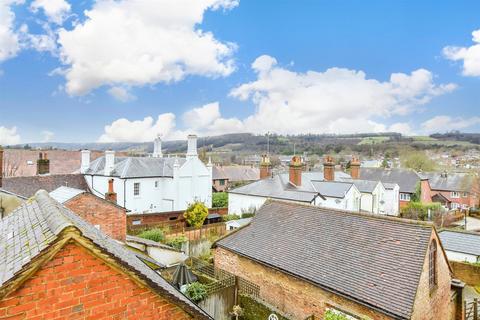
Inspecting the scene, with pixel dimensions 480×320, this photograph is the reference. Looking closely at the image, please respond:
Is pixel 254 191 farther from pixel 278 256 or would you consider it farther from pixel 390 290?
pixel 390 290

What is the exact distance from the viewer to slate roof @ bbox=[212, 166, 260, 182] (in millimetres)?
56997

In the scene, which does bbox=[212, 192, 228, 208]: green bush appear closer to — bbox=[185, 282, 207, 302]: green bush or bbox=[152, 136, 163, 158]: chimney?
bbox=[152, 136, 163, 158]: chimney

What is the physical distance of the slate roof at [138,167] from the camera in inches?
1226

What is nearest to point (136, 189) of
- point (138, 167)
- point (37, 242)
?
point (138, 167)

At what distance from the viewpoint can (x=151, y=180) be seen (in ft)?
106

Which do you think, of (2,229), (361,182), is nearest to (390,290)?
(2,229)

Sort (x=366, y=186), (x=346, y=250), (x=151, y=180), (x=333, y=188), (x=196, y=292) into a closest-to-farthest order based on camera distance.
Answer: (x=346, y=250)
(x=196, y=292)
(x=333, y=188)
(x=151, y=180)
(x=366, y=186)

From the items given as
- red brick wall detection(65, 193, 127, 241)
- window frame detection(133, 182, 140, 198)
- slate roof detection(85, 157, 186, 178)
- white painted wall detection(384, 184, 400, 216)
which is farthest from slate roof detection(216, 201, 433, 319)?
white painted wall detection(384, 184, 400, 216)

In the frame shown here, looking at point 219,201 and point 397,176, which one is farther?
point 397,176

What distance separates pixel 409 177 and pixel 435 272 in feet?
139

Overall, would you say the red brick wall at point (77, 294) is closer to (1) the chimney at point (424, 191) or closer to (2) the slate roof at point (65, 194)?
(2) the slate roof at point (65, 194)

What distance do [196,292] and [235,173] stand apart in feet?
165

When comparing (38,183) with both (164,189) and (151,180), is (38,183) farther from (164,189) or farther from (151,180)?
(164,189)

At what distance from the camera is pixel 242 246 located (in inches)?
545
